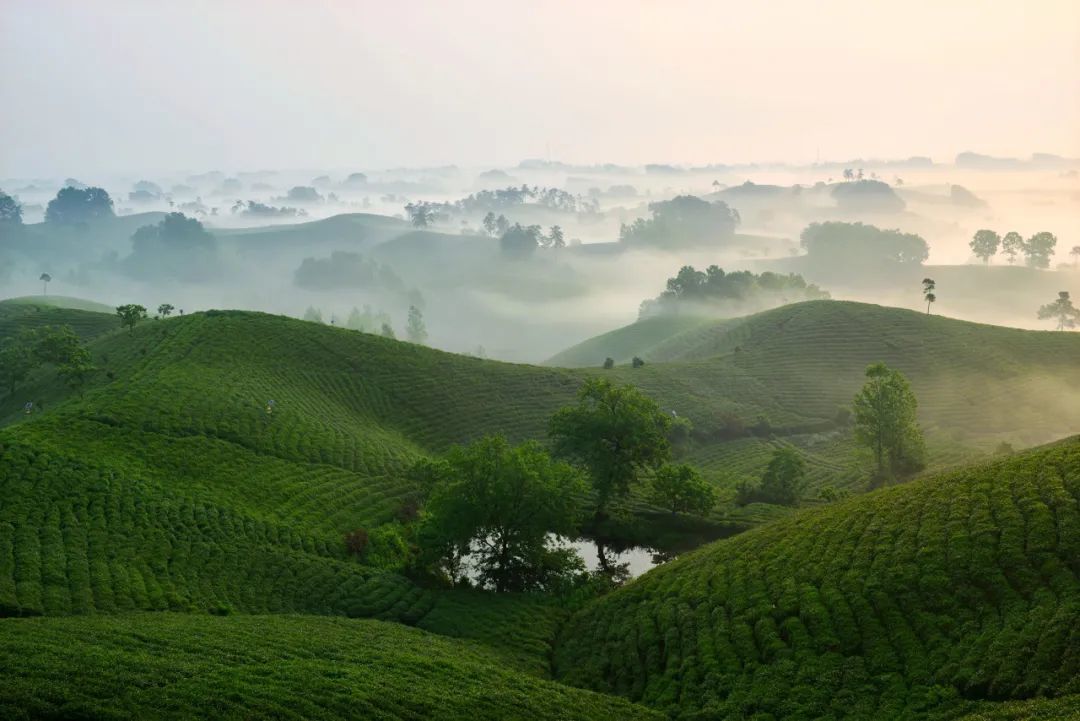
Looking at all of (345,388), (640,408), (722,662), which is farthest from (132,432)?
(722,662)

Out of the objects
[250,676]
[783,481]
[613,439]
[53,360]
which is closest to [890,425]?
[783,481]

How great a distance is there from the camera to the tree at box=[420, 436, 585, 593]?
188ft

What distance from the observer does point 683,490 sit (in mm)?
70250

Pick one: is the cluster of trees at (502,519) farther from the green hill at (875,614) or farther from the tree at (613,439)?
the tree at (613,439)

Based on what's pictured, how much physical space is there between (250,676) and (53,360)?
2893 inches

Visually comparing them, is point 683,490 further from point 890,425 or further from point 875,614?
point 875,614

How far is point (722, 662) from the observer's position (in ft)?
127

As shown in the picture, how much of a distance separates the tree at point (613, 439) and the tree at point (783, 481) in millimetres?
12140

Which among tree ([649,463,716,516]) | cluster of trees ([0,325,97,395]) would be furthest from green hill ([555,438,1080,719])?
cluster of trees ([0,325,97,395])

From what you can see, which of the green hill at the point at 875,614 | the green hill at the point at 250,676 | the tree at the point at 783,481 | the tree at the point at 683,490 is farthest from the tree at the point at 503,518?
the tree at the point at 783,481

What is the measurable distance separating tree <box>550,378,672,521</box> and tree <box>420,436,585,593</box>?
1317 centimetres

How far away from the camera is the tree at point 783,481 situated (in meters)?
76.1

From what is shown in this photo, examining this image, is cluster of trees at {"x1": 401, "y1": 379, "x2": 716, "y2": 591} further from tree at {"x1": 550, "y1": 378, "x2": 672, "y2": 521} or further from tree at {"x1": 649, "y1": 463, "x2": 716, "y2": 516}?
tree at {"x1": 649, "y1": 463, "x2": 716, "y2": 516}

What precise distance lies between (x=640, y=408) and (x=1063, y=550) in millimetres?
40242
